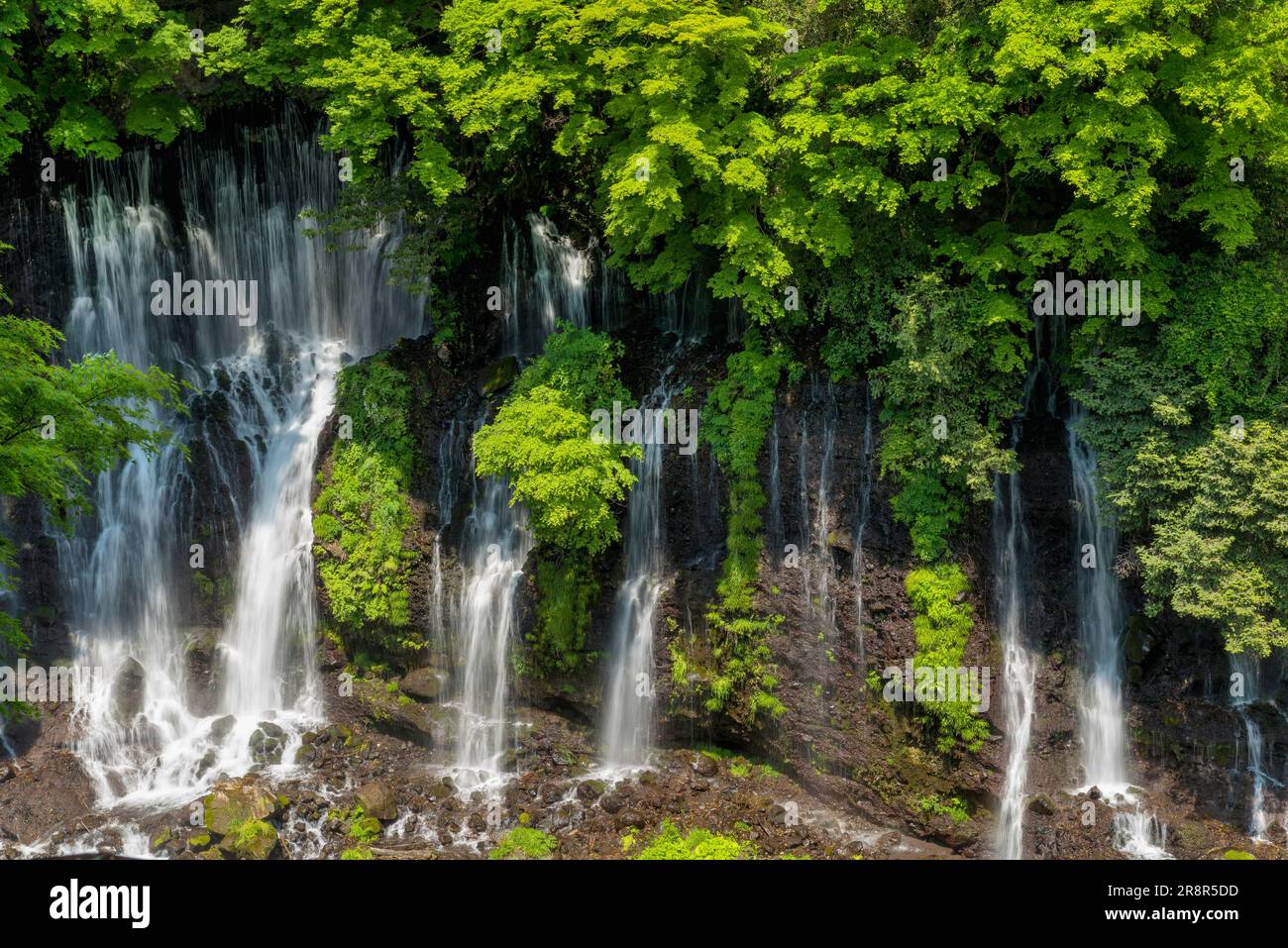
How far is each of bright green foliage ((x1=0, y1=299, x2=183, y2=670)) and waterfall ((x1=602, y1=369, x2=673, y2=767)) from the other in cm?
845

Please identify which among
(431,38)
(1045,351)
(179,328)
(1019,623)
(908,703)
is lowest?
(908,703)

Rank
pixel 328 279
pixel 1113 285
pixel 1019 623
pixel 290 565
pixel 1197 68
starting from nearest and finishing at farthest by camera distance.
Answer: pixel 1197 68 < pixel 1113 285 < pixel 1019 623 < pixel 290 565 < pixel 328 279

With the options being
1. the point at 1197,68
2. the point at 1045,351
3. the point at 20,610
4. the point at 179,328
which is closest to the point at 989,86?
the point at 1197,68

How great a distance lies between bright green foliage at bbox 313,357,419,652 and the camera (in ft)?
70.0

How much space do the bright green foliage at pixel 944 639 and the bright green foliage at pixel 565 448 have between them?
5.11 m

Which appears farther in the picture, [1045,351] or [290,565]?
[290,565]

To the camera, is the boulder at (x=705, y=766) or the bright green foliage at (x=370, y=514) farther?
the bright green foliage at (x=370, y=514)

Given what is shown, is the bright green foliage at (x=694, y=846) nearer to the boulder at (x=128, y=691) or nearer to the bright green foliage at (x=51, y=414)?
the bright green foliage at (x=51, y=414)

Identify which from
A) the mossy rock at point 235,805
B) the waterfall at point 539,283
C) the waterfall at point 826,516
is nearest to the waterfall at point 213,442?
the mossy rock at point 235,805

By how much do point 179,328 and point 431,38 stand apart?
825 centimetres

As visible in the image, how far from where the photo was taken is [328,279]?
24.7 meters

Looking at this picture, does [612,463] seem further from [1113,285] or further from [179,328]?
[179,328]

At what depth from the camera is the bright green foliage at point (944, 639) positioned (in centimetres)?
1791

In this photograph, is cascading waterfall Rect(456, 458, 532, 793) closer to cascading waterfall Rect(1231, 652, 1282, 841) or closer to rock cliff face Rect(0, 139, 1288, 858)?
rock cliff face Rect(0, 139, 1288, 858)
